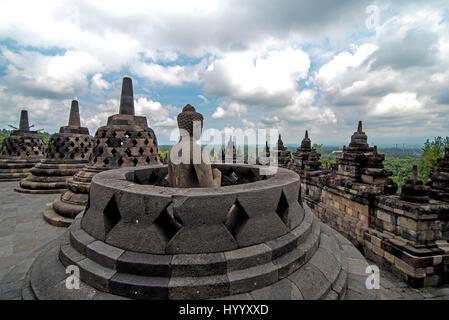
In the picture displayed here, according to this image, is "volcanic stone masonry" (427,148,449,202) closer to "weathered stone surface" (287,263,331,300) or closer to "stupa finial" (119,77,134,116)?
"weathered stone surface" (287,263,331,300)

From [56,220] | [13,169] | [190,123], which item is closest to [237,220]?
[190,123]

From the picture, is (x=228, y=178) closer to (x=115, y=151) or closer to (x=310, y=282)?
(x=310, y=282)

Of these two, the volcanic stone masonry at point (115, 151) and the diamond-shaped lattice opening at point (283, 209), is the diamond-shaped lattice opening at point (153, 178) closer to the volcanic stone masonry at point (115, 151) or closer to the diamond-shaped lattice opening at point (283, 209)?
the volcanic stone masonry at point (115, 151)

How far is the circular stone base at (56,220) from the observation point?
5695 millimetres

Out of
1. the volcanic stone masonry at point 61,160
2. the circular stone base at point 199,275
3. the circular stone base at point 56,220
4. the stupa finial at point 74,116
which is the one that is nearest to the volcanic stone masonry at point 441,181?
the circular stone base at point 199,275

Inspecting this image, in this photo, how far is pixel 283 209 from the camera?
114 inches

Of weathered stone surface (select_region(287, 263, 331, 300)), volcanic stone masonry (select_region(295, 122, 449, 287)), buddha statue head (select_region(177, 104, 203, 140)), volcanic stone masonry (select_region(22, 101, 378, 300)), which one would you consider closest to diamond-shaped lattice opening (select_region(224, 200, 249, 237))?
volcanic stone masonry (select_region(22, 101, 378, 300))

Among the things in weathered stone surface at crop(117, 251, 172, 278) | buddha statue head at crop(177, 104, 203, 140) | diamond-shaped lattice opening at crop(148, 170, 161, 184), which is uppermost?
buddha statue head at crop(177, 104, 203, 140)

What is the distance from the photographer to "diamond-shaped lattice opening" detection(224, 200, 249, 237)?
244cm

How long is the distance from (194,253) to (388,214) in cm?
499

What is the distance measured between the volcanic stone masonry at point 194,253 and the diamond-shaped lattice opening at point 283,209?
16 mm

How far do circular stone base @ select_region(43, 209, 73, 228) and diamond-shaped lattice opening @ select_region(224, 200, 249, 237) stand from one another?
18.1ft
